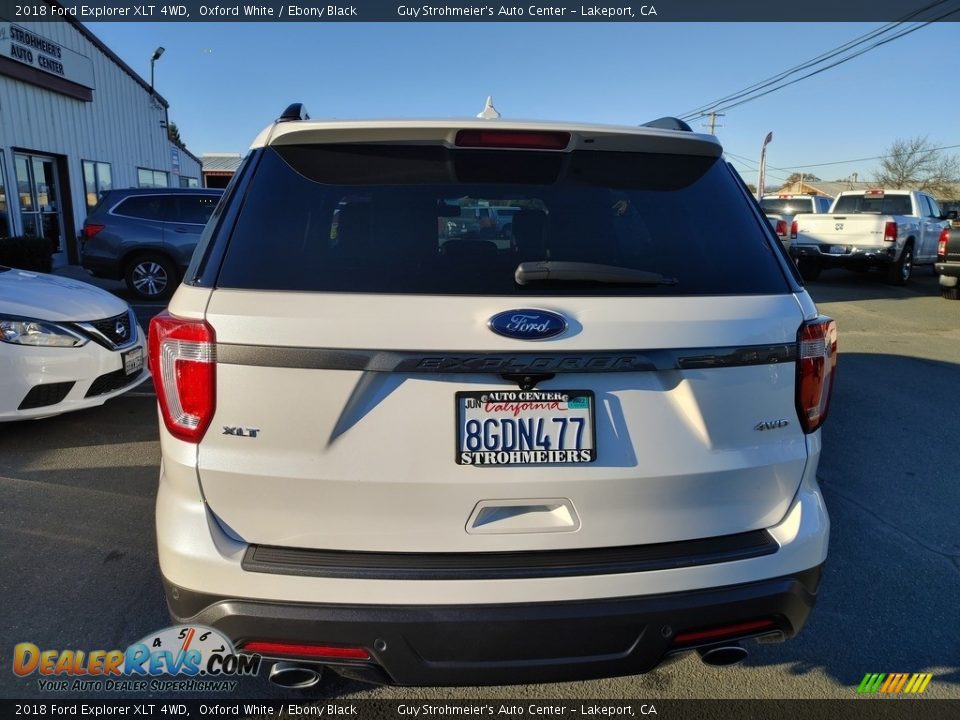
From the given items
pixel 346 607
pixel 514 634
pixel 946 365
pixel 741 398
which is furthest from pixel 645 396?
pixel 946 365

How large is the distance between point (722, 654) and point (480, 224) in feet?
4.75

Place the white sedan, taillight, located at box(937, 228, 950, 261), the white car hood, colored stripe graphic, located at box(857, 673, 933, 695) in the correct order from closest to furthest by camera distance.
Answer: colored stripe graphic, located at box(857, 673, 933, 695), the white sedan, the white car hood, taillight, located at box(937, 228, 950, 261)

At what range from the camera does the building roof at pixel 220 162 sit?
47.0 m

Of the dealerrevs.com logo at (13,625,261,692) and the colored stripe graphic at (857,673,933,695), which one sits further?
the colored stripe graphic at (857,673,933,695)

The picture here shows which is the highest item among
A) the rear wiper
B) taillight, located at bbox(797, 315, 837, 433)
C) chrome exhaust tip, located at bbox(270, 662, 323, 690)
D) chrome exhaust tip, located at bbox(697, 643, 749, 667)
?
the rear wiper

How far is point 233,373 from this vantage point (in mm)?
1776

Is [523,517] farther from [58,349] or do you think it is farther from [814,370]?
[58,349]

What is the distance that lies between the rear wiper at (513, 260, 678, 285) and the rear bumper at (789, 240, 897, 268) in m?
14.4

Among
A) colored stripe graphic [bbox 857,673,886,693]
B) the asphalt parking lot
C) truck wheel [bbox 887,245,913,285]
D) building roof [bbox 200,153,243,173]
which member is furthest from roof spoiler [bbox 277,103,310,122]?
building roof [bbox 200,153,243,173]

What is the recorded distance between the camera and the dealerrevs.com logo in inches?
91.8

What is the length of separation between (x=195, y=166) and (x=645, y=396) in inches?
1418

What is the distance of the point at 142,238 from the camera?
37.5 ft

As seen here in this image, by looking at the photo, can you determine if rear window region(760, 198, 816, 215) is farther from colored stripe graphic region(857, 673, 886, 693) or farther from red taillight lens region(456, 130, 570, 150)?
red taillight lens region(456, 130, 570, 150)

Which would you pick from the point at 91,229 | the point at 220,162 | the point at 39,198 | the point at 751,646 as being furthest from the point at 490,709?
the point at 220,162
